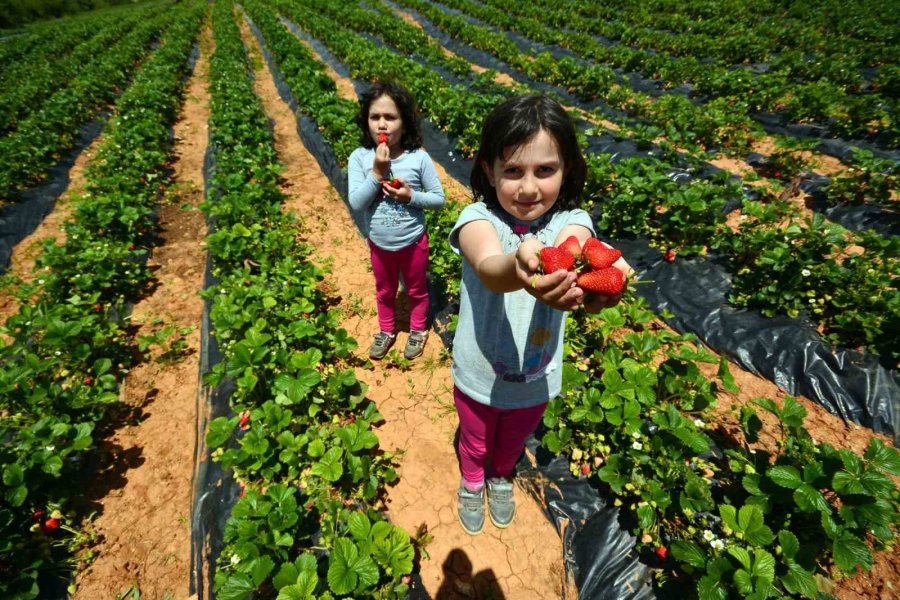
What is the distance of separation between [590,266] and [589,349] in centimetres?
287

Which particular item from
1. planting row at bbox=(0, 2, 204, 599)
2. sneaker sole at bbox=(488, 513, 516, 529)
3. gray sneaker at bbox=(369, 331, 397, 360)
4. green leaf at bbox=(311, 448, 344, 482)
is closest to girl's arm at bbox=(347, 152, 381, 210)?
gray sneaker at bbox=(369, 331, 397, 360)

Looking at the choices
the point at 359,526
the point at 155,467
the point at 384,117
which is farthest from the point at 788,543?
the point at 155,467

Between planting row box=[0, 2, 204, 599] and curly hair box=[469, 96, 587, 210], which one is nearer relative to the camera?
curly hair box=[469, 96, 587, 210]

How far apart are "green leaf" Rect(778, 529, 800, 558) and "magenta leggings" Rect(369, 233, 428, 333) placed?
2.81 meters

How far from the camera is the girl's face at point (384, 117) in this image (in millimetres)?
2477

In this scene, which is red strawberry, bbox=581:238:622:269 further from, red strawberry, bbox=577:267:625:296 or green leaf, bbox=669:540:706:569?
green leaf, bbox=669:540:706:569

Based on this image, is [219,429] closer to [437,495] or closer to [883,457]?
[437,495]

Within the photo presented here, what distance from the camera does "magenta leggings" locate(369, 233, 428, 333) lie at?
3.14m

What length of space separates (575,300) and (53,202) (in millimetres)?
10093

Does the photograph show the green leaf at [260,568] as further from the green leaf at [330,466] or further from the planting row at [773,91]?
the planting row at [773,91]

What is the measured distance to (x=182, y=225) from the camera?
6.30 m

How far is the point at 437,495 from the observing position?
293cm

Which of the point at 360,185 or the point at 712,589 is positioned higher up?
the point at 360,185

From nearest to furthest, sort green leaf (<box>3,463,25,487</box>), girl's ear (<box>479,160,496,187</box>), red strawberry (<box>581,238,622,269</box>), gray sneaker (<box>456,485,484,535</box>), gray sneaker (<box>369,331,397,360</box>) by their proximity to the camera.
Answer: red strawberry (<box>581,238,622,269</box>)
girl's ear (<box>479,160,496,187</box>)
green leaf (<box>3,463,25,487</box>)
gray sneaker (<box>456,485,484,535</box>)
gray sneaker (<box>369,331,397,360</box>)
